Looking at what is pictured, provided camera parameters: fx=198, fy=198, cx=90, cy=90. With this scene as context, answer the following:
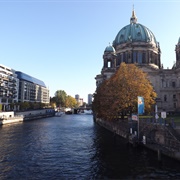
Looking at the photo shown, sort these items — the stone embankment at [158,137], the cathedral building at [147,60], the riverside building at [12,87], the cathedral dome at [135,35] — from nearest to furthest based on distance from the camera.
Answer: the stone embankment at [158,137], the cathedral building at [147,60], the cathedral dome at [135,35], the riverside building at [12,87]

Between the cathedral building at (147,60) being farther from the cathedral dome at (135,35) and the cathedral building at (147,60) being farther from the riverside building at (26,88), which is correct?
the riverside building at (26,88)

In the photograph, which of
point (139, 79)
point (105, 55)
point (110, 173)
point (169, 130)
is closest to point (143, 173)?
point (110, 173)

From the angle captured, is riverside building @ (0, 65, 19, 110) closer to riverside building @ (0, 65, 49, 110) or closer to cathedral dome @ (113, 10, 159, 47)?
riverside building @ (0, 65, 49, 110)

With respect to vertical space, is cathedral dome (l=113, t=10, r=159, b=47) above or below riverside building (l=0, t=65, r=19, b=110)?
above

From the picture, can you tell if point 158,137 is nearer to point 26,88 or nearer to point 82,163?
point 82,163

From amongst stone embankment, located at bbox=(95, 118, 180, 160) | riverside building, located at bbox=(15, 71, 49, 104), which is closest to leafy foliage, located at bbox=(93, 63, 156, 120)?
stone embankment, located at bbox=(95, 118, 180, 160)

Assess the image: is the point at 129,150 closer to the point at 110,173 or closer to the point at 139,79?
the point at 110,173

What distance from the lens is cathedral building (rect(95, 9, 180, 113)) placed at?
94.2 m

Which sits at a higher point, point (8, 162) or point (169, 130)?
point (169, 130)

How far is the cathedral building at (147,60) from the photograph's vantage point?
94.2 metres

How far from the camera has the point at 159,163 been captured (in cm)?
2872

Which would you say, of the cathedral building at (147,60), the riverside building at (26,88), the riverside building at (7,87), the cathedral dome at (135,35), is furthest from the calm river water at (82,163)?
the riverside building at (26,88)

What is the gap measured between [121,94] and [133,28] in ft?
256

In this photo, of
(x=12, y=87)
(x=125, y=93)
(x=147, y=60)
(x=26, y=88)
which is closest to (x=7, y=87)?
(x=12, y=87)
